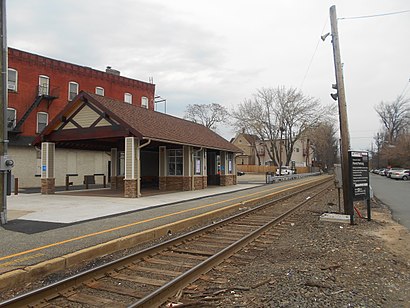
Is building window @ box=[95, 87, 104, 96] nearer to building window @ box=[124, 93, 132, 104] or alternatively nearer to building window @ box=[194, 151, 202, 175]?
building window @ box=[124, 93, 132, 104]

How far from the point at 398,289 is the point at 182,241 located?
4.57m

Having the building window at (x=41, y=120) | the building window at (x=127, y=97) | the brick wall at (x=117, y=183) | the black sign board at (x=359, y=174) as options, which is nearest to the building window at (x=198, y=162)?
the brick wall at (x=117, y=183)

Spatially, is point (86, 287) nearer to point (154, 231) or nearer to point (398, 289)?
point (154, 231)

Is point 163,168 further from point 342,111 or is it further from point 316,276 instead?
point 316,276

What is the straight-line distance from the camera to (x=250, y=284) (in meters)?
5.36

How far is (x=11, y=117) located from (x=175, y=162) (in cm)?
1509

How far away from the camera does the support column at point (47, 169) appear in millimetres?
20547

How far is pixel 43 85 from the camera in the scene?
31.2m

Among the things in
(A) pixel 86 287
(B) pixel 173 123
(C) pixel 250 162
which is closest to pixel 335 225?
(A) pixel 86 287

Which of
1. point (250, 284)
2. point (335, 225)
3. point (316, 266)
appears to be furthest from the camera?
point (335, 225)

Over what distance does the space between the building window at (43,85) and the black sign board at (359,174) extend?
90.0 feet

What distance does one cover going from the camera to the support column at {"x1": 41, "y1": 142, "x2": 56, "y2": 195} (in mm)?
20547

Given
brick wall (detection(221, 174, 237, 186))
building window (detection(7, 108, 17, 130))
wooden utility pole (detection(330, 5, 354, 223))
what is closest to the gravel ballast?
wooden utility pole (detection(330, 5, 354, 223))

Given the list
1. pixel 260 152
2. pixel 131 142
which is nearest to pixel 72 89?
pixel 131 142
